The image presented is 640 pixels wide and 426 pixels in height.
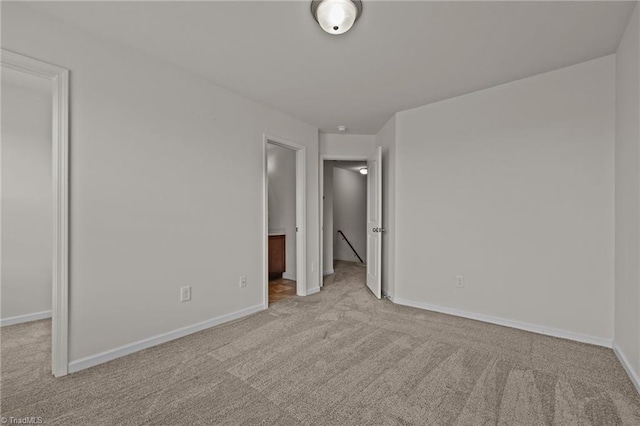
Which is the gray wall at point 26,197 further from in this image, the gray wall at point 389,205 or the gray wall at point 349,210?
the gray wall at point 349,210

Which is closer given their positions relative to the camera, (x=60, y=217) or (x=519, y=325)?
(x=60, y=217)

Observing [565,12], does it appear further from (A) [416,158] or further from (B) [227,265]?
(B) [227,265]

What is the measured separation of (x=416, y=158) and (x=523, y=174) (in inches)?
42.6

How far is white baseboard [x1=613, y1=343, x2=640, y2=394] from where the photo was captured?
5.78ft

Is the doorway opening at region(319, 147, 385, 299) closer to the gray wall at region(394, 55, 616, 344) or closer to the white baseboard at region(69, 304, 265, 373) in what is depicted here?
the gray wall at region(394, 55, 616, 344)

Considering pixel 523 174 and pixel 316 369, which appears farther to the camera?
pixel 523 174

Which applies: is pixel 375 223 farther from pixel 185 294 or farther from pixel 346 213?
pixel 346 213

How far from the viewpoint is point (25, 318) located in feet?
9.31

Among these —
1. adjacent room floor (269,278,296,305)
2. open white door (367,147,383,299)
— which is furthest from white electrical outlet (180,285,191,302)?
open white door (367,147,383,299)

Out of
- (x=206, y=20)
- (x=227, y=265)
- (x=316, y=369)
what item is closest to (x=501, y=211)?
(x=316, y=369)

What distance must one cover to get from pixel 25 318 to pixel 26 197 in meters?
1.20

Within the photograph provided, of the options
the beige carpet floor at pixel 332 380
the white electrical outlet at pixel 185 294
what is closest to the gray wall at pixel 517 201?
the beige carpet floor at pixel 332 380

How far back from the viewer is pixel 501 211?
282 centimetres

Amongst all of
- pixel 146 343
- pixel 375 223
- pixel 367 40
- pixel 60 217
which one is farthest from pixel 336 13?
pixel 146 343
